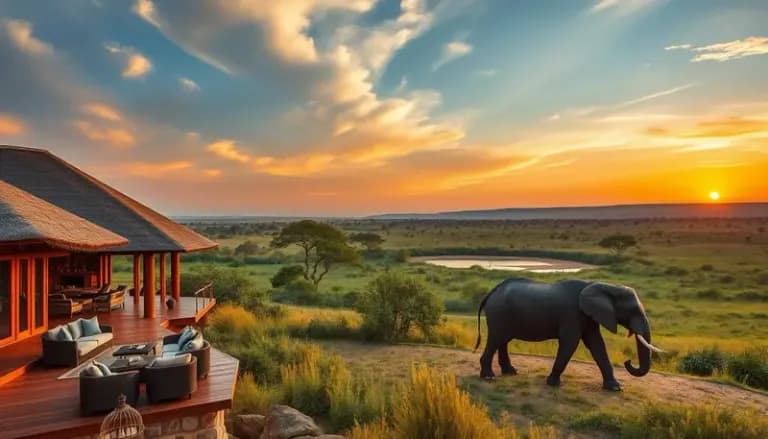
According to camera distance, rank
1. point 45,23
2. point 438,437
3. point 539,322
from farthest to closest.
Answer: point 45,23 < point 539,322 < point 438,437

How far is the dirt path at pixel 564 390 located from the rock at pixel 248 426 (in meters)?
4.16

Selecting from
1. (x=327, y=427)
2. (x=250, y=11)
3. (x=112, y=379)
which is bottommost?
(x=327, y=427)

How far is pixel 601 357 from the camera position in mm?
10969

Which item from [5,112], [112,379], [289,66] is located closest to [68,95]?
[5,112]

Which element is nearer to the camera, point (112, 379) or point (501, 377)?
point (112, 379)

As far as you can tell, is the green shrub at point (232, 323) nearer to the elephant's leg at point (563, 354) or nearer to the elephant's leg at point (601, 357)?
the elephant's leg at point (563, 354)

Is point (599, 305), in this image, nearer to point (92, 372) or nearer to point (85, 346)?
point (92, 372)

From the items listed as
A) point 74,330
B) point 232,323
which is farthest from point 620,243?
point 74,330

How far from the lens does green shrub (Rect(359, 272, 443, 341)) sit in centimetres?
1661

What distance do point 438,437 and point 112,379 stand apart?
171 inches

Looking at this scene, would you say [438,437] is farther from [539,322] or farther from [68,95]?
[68,95]

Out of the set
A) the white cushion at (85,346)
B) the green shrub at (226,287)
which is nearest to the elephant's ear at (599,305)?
the white cushion at (85,346)

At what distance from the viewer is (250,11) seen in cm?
1544

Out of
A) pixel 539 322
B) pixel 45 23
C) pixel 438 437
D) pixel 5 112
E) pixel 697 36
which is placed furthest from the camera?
pixel 5 112
